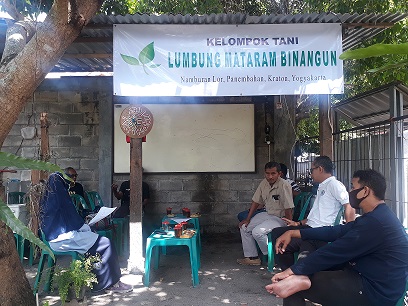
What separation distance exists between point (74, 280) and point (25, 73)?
6.09 ft

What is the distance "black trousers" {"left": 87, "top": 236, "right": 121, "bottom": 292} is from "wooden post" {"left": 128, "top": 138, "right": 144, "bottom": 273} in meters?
0.49

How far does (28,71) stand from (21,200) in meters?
3.76

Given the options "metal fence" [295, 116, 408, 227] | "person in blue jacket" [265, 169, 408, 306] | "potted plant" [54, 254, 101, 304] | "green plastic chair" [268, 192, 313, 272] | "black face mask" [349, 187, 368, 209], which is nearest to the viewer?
"person in blue jacket" [265, 169, 408, 306]

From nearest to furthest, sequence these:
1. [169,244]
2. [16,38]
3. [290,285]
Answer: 1. [290,285]
2. [16,38]
3. [169,244]

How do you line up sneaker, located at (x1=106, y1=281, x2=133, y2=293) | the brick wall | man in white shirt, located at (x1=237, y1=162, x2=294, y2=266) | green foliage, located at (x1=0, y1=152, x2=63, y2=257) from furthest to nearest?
the brick wall
man in white shirt, located at (x1=237, y1=162, x2=294, y2=266)
sneaker, located at (x1=106, y1=281, x2=133, y2=293)
green foliage, located at (x1=0, y1=152, x2=63, y2=257)

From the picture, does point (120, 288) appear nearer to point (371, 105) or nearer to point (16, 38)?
point (16, 38)

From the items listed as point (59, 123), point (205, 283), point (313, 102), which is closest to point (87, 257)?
point (205, 283)

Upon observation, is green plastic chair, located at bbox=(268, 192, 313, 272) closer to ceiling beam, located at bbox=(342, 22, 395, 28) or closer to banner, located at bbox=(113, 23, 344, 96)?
banner, located at bbox=(113, 23, 344, 96)

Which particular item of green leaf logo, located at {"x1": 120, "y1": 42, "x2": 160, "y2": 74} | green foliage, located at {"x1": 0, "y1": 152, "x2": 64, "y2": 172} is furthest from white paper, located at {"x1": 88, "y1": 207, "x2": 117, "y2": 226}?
green foliage, located at {"x1": 0, "y1": 152, "x2": 64, "y2": 172}

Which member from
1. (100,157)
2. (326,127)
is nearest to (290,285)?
(326,127)

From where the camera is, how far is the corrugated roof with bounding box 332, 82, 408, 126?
478cm

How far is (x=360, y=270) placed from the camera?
275 cm

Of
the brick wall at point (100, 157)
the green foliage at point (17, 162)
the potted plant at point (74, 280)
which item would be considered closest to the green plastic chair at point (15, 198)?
the brick wall at point (100, 157)

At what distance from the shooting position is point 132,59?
4664 millimetres
